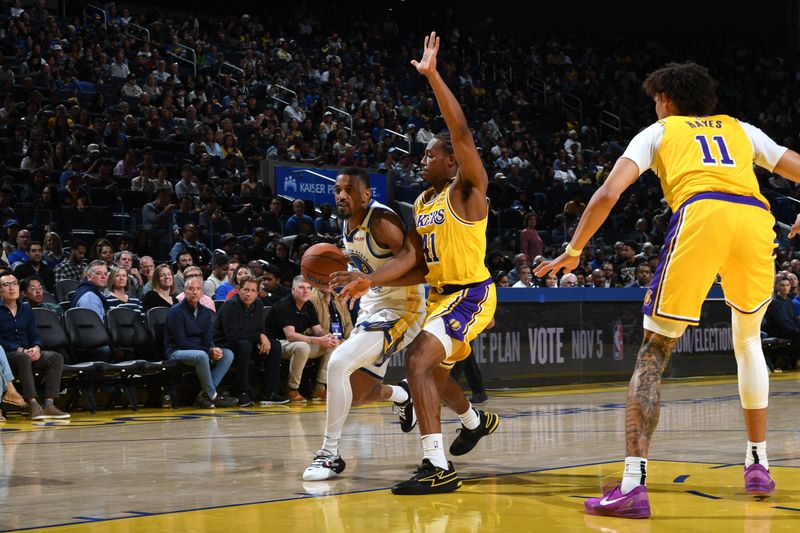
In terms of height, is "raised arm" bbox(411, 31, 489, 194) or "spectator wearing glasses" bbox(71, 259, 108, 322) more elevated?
"raised arm" bbox(411, 31, 489, 194)

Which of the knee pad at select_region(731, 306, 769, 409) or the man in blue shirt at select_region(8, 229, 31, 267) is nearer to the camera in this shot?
the knee pad at select_region(731, 306, 769, 409)

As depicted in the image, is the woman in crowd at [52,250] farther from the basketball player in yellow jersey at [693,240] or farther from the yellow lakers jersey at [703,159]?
the yellow lakers jersey at [703,159]

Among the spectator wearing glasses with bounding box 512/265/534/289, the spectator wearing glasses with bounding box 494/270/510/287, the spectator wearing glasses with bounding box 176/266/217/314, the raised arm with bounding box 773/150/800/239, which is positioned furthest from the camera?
the spectator wearing glasses with bounding box 512/265/534/289

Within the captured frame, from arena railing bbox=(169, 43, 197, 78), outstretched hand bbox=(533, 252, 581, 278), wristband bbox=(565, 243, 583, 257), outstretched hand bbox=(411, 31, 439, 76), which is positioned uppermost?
arena railing bbox=(169, 43, 197, 78)

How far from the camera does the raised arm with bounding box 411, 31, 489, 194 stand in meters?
5.64

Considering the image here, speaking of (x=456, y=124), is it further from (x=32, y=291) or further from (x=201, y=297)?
(x=32, y=291)

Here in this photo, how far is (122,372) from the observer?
11.2 m

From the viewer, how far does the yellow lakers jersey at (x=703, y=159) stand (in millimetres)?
4984

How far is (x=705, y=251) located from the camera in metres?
4.86

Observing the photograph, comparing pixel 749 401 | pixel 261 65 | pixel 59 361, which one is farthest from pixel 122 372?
pixel 261 65

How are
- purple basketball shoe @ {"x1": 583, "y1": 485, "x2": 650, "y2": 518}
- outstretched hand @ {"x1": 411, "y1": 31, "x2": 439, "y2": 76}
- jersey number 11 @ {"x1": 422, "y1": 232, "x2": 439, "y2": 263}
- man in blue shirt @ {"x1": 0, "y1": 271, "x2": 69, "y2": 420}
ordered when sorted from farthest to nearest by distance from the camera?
man in blue shirt @ {"x1": 0, "y1": 271, "x2": 69, "y2": 420}
jersey number 11 @ {"x1": 422, "y1": 232, "x2": 439, "y2": 263}
outstretched hand @ {"x1": 411, "y1": 31, "x2": 439, "y2": 76}
purple basketball shoe @ {"x1": 583, "y1": 485, "x2": 650, "y2": 518}

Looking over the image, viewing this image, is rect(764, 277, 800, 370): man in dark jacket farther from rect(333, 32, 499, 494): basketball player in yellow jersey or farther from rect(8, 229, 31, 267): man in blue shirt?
rect(333, 32, 499, 494): basketball player in yellow jersey

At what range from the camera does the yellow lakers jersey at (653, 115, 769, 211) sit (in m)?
4.98

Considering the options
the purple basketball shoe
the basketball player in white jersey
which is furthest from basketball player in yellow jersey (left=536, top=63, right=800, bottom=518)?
the basketball player in white jersey
